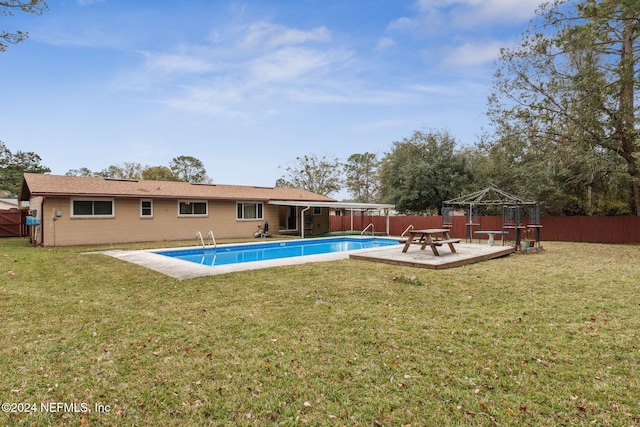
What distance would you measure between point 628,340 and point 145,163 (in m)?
45.4

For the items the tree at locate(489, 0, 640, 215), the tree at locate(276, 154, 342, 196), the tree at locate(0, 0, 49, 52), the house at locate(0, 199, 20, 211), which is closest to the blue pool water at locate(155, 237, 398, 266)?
the tree at locate(0, 0, 49, 52)

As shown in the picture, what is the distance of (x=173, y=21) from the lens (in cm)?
1259

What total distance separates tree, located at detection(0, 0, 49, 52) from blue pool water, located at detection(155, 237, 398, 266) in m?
7.35

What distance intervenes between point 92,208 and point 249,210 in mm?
7540

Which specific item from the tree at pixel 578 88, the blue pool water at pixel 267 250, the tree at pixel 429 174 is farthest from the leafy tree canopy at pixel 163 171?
the tree at pixel 578 88

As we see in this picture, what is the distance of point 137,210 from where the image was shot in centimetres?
1562

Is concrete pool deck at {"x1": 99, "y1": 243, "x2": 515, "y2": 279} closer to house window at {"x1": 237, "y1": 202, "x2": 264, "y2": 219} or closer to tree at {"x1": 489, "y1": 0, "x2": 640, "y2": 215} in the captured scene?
tree at {"x1": 489, "y1": 0, "x2": 640, "y2": 215}

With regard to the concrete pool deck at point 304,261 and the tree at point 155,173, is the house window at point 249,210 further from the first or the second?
the tree at point 155,173

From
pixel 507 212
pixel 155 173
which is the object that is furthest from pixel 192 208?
pixel 155 173

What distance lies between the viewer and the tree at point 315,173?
39031mm

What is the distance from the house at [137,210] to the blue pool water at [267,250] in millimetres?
3923

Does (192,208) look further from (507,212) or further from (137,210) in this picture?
(507,212)

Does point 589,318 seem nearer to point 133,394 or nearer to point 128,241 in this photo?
point 133,394

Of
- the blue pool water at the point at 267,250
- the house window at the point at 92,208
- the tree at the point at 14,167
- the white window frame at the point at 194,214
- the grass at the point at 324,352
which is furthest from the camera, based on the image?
the tree at the point at 14,167
